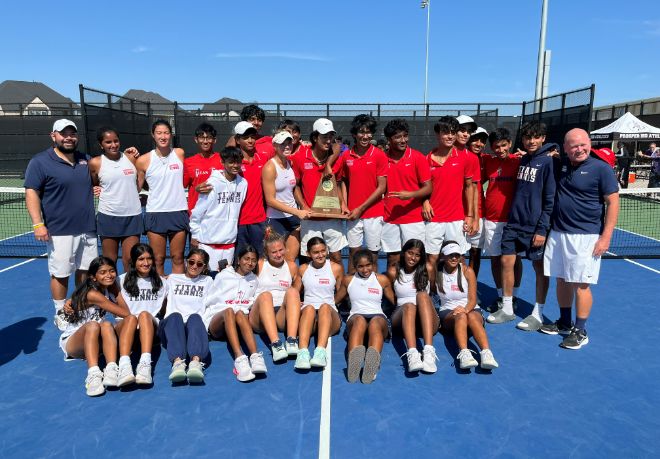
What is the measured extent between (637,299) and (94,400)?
6316mm

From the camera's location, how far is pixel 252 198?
523cm

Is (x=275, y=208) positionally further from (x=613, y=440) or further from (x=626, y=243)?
(x=626, y=243)

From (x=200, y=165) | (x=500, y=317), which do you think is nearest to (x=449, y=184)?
(x=500, y=317)

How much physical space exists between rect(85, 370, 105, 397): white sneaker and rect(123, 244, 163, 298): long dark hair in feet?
2.60

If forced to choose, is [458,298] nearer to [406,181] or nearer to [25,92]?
[406,181]

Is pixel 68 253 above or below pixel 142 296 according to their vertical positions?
above

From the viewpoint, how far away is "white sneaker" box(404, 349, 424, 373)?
12.9ft

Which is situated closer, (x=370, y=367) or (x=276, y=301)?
(x=370, y=367)

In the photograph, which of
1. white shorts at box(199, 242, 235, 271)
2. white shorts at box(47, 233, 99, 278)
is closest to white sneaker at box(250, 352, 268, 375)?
white shorts at box(199, 242, 235, 271)

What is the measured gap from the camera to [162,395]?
374 centimetres

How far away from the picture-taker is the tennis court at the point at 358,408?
3.11 m

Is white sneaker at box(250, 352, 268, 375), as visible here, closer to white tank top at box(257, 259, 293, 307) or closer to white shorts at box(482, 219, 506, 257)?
white tank top at box(257, 259, 293, 307)

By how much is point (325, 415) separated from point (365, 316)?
1.21 m

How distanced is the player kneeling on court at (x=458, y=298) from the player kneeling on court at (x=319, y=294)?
1.06 meters
